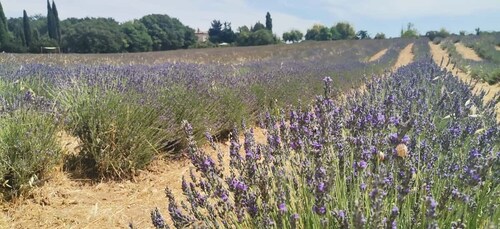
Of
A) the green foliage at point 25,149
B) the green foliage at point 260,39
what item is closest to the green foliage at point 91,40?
the green foliage at point 260,39

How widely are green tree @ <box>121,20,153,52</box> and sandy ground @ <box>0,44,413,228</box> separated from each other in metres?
54.1

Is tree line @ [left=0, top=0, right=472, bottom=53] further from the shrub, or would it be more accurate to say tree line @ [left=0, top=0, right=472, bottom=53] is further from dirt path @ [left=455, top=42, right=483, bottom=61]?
the shrub

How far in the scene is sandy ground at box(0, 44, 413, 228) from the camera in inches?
105

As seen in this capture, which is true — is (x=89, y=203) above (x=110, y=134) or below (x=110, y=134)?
below

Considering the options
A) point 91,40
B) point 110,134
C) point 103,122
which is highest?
point 91,40

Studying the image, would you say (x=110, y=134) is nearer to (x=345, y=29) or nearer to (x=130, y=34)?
(x=130, y=34)

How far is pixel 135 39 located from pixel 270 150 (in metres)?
59.6

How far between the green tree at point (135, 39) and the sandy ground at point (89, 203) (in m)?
54.1

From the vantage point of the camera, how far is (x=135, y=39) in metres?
57.4

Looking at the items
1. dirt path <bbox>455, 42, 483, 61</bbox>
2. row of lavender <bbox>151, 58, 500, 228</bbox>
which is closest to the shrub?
row of lavender <bbox>151, 58, 500, 228</bbox>

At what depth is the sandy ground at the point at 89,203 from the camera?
2660 mm

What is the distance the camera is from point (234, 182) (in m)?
1.37

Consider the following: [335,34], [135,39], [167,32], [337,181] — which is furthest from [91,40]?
[335,34]

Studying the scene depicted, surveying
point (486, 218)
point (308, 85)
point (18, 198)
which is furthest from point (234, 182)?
point (308, 85)
